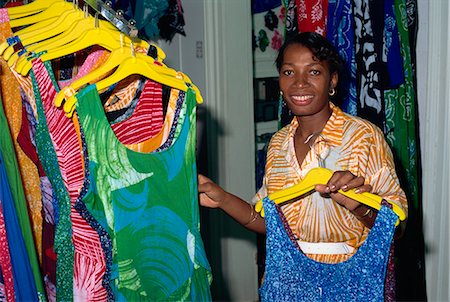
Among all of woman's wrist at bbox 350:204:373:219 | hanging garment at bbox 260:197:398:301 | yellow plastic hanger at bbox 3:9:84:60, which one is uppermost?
yellow plastic hanger at bbox 3:9:84:60

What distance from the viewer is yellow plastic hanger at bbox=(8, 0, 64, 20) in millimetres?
1544

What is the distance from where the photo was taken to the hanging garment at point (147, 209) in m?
1.26

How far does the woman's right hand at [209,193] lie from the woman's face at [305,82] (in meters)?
0.31

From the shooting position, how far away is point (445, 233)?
96.1 inches

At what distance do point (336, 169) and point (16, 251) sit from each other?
2.59ft

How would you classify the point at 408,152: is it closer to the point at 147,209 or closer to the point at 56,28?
the point at 147,209

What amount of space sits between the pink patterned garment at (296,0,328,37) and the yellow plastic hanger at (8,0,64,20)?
4.03ft

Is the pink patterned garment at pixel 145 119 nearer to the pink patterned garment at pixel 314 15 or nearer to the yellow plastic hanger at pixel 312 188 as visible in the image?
the yellow plastic hanger at pixel 312 188

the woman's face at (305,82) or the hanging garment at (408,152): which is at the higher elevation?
the woman's face at (305,82)

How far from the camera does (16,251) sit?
→ 4.51 feet

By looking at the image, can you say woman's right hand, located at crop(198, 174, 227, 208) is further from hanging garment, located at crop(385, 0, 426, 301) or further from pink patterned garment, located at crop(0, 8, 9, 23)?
hanging garment, located at crop(385, 0, 426, 301)

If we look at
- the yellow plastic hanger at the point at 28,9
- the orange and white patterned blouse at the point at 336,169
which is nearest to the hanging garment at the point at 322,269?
the orange and white patterned blouse at the point at 336,169

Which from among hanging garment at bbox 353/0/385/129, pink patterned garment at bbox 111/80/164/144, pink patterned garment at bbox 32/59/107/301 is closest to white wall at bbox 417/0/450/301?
hanging garment at bbox 353/0/385/129

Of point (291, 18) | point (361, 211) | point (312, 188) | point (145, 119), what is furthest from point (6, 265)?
point (291, 18)
